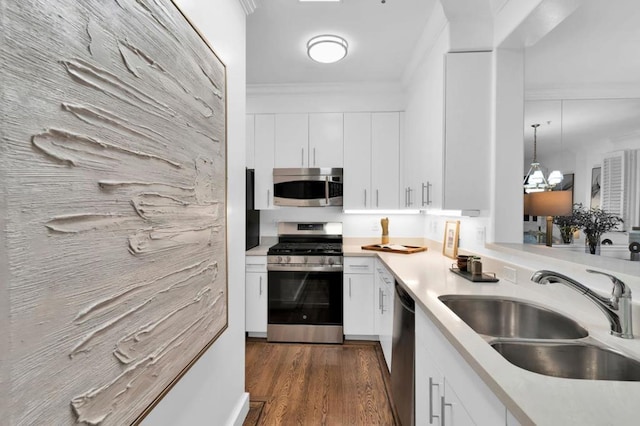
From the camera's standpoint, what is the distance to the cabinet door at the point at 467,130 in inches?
78.8

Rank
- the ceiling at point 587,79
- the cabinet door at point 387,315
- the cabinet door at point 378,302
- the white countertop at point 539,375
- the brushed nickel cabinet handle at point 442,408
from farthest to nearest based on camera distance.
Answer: the cabinet door at point 378,302, the cabinet door at point 387,315, the ceiling at point 587,79, the brushed nickel cabinet handle at point 442,408, the white countertop at point 539,375

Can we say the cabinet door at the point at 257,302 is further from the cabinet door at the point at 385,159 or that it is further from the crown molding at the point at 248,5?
the crown molding at the point at 248,5

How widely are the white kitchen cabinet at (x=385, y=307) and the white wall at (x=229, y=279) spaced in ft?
3.51

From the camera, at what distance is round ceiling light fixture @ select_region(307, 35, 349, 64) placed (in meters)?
2.19

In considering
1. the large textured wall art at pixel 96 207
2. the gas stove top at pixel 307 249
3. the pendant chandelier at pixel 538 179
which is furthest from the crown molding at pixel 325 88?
the large textured wall art at pixel 96 207

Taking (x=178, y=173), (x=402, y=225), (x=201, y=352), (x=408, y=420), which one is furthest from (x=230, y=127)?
(x=402, y=225)

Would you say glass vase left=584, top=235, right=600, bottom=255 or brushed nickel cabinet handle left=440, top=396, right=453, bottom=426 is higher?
glass vase left=584, top=235, right=600, bottom=255

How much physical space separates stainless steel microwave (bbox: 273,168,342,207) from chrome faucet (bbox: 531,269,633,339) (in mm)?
2250

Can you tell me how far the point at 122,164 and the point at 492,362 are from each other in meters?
1.08

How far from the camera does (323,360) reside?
8.54 feet

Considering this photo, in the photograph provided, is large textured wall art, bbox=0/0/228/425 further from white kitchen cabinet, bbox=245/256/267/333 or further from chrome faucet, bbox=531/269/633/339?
white kitchen cabinet, bbox=245/256/267/333

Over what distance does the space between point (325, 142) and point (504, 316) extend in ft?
7.58

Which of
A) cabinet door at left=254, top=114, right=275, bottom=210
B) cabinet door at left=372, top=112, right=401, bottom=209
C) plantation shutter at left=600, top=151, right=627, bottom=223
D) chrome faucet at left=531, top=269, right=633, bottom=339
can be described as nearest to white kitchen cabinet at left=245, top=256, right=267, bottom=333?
cabinet door at left=254, top=114, right=275, bottom=210

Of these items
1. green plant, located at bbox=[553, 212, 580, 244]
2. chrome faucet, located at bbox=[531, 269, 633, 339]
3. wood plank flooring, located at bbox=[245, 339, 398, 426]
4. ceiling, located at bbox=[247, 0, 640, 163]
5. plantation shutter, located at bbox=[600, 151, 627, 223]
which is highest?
ceiling, located at bbox=[247, 0, 640, 163]
